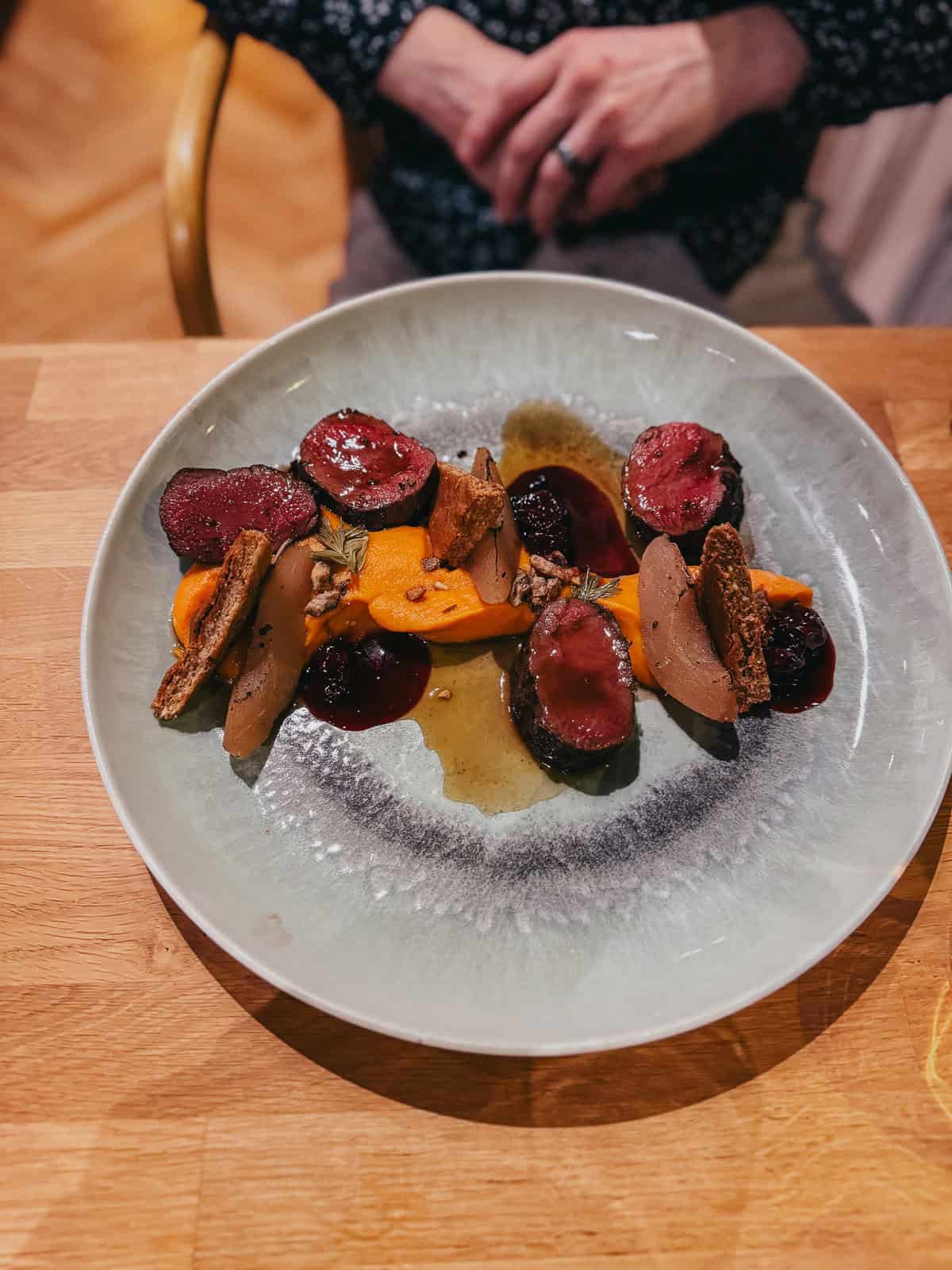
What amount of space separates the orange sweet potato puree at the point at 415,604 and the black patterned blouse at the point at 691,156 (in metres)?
1.11

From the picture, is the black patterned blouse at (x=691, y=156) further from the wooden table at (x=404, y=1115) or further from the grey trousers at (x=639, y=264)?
the wooden table at (x=404, y=1115)

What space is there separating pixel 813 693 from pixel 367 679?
2.58 feet

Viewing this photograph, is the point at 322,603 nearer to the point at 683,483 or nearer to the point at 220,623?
the point at 220,623

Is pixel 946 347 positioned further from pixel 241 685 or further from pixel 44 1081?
pixel 44 1081

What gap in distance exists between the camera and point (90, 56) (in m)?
3.67

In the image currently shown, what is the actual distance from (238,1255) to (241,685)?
794 mm

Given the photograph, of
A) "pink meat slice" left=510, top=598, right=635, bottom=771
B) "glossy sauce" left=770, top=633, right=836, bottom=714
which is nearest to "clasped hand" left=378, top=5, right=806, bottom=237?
"pink meat slice" left=510, top=598, right=635, bottom=771

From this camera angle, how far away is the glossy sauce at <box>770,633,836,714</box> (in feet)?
5.05

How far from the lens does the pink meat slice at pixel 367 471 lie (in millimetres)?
1604

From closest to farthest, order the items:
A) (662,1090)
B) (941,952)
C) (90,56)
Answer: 1. (662,1090)
2. (941,952)
3. (90,56)

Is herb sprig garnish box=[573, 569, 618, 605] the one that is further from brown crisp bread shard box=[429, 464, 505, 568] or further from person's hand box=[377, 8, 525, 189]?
person's hand box=[377, 8, 525, 189]

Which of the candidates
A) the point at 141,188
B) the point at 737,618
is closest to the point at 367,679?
the point at 737,618

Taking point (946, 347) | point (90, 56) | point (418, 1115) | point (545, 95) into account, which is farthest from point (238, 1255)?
point (90, 56)

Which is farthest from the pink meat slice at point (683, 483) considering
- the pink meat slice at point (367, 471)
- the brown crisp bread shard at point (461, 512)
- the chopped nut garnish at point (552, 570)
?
the pink meat slice at point (367, 471)
